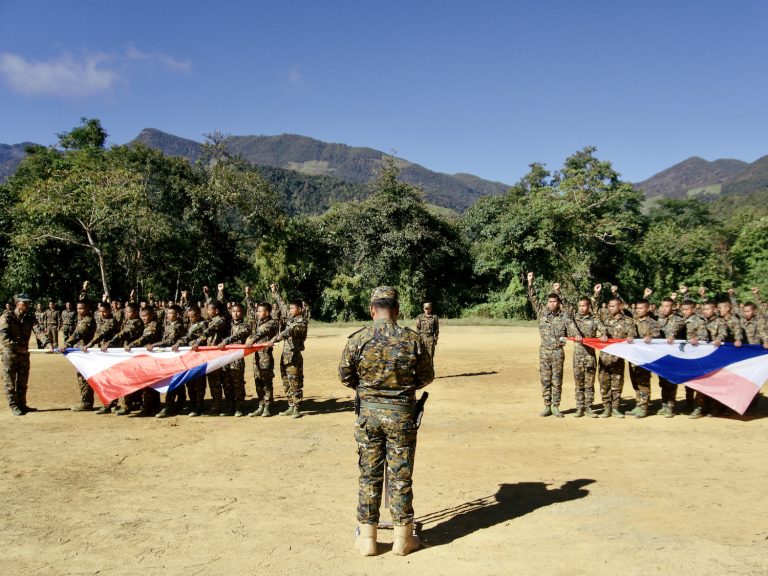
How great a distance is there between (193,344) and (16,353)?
134 inches

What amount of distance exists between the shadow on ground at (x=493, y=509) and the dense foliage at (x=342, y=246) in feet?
90.1

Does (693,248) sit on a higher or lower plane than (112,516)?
higher

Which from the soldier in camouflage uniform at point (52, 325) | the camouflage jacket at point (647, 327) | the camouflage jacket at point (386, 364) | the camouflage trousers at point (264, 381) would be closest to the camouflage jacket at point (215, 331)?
the camouflage trousers at point (264, 381)

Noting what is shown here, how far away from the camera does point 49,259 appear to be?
3069 cm

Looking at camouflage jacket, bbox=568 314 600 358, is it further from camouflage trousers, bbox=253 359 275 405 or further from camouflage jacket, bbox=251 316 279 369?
camouflage trousers, bbox=253 359 275 405

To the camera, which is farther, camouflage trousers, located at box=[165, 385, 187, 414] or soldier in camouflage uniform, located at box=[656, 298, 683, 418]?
camouflage trousers, located at box=[165, 385, 187, 414]

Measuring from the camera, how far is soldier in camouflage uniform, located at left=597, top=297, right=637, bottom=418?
10156 mm

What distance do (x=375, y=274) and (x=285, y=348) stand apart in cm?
2592

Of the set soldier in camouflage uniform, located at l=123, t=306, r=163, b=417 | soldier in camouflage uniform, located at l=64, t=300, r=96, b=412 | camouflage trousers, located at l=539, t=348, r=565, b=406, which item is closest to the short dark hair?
camouflage trousers, located at l=539, t=348, r=565, b=406

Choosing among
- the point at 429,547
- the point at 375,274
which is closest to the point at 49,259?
the point at 375,274

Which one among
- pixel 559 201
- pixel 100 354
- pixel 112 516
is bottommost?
pixel 112 516

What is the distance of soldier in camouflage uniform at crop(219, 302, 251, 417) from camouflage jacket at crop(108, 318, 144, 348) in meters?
1.90

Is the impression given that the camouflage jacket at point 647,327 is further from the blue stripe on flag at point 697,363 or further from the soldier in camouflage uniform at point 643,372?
the blue stripe on flag at point 697,363

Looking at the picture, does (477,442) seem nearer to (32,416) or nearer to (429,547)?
(429,547)
